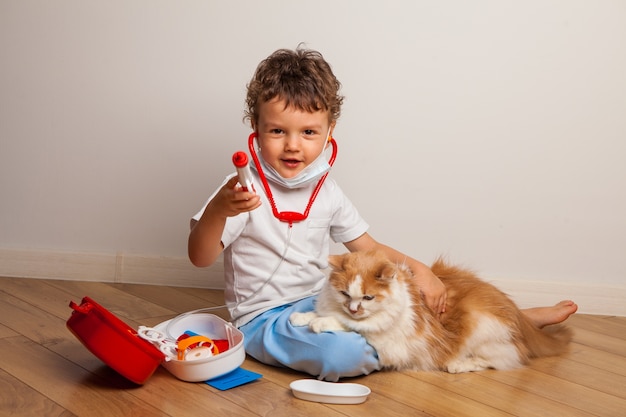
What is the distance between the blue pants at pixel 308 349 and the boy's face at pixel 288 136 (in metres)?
0.37

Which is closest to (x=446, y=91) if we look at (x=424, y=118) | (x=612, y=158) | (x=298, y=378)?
(x=424, y=118)

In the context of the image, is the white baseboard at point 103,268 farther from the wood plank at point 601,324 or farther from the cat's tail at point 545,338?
the wood plank at point 601,324

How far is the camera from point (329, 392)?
143 cm

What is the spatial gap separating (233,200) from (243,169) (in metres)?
0.11

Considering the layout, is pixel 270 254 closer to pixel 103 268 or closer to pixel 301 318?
pixel 301 318

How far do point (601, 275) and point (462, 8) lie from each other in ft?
3.44

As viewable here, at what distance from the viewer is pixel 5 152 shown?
2.31m

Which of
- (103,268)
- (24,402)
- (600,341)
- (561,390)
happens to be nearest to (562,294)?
(600,341)

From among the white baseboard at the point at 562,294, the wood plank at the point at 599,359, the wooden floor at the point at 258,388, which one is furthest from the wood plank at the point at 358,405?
the white baseboard at the point at 562,294

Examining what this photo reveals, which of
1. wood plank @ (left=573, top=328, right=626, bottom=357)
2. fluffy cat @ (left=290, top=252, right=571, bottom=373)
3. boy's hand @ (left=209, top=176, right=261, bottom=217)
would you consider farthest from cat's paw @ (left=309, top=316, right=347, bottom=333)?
wood plank @ (left=573, top=328, right=626, bottom=357)

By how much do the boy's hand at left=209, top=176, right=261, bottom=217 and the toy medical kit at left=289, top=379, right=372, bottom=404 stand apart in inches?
16.0

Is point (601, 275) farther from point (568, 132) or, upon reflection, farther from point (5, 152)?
point (5, 152)

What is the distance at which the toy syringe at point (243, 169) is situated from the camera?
4.15ft

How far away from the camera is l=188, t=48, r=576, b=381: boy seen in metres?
1.60
